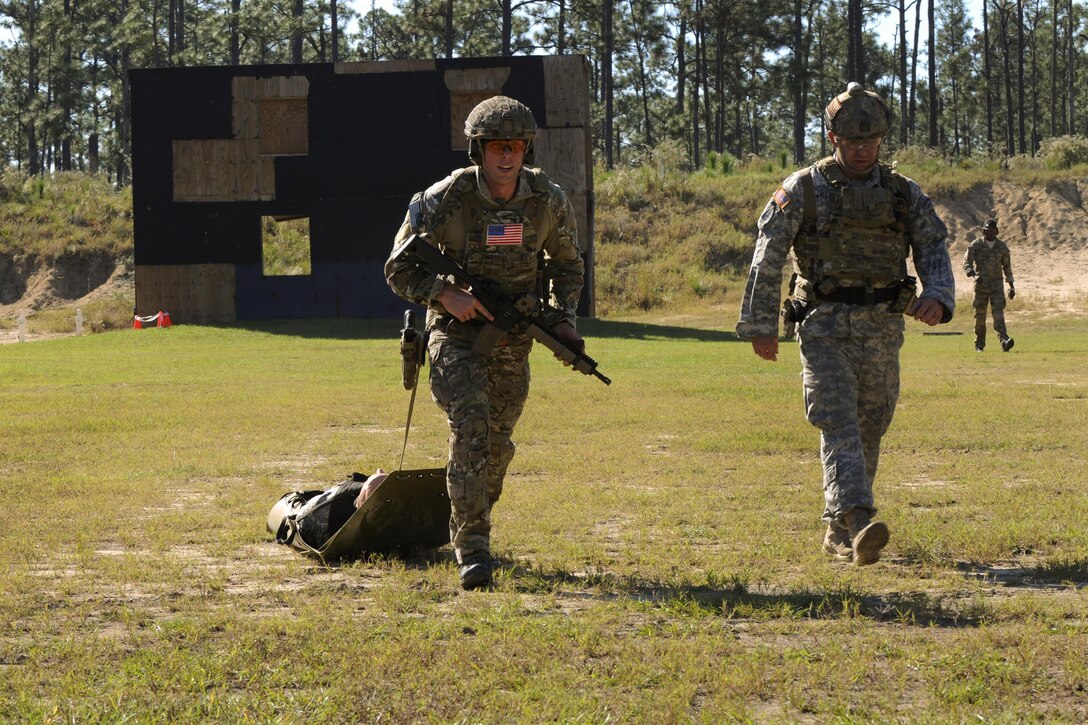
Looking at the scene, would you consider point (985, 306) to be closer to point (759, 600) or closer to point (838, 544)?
point (838, 544)

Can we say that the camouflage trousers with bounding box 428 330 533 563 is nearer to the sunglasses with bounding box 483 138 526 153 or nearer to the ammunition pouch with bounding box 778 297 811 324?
the sunglasses with bounding box 483 138 526 153

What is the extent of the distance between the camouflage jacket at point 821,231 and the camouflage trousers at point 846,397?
80mm

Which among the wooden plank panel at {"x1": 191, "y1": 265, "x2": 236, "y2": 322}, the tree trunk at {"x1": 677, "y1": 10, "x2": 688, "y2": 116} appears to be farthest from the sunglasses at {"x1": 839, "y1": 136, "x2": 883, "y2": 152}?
the tree trunk at {"x1": 677, "y1": 10, "x2": 688, "y2": 116}

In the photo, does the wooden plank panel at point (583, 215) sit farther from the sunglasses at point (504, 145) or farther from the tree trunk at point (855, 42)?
the sunglasses at point (504, 145)

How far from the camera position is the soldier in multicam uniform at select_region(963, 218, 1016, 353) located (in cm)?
2395

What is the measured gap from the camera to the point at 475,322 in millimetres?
6832

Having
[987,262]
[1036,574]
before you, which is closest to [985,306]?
[987,262]

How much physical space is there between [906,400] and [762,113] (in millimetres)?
79944

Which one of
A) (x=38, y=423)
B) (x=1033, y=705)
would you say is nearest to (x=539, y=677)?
(x=1033, y=705)

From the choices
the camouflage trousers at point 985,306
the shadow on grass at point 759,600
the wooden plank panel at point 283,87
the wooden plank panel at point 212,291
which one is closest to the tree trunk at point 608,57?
the wooden plank panel at point 283,87

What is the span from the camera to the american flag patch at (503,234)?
6.81 m

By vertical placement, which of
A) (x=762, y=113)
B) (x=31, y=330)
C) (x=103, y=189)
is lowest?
(x=31, y=330)

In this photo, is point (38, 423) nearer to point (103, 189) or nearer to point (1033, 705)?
point (1033, 705)

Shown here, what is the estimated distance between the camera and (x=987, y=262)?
79.5ft
